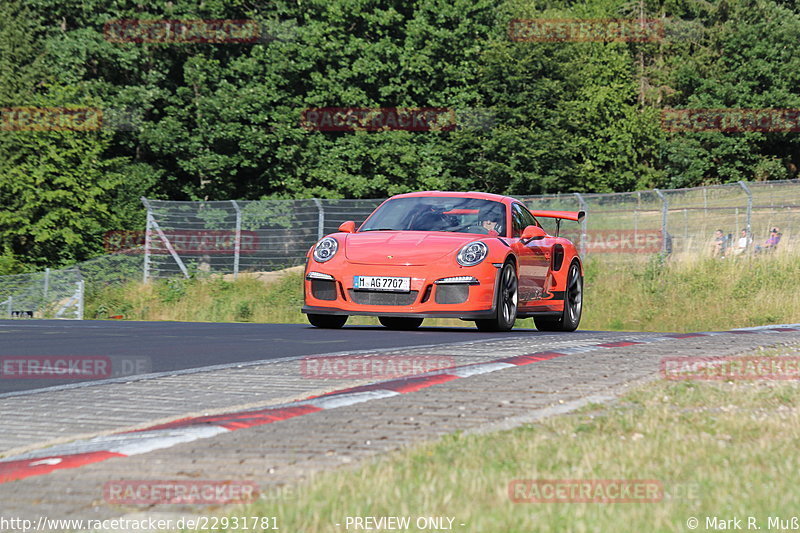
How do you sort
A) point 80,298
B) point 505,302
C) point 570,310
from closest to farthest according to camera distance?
point 505,302 < point 570,310 < point 80,298

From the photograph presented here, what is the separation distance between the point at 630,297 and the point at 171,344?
44.7 ft

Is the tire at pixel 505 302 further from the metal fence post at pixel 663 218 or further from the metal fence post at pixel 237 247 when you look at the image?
the metal fence post at pixel 237 247

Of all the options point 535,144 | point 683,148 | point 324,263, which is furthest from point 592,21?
point 324,263

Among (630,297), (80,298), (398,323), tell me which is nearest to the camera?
(398,323)

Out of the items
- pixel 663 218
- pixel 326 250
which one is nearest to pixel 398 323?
pixel 326 250

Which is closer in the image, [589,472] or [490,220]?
[589,472]

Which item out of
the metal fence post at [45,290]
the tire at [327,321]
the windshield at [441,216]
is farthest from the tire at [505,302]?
the metal fence post at [45,290]

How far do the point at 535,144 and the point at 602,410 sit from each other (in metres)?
41.8

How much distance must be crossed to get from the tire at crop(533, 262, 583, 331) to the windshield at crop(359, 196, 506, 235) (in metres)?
1.82

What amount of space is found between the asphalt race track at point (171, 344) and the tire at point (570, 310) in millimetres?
2416

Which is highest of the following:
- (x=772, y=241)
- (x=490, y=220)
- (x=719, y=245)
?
(x=772, y=241)

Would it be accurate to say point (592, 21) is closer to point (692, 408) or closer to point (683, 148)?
point (683, 148)

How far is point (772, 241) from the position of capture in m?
24.4

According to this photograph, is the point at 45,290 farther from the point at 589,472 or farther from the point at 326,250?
the point at 589,472
